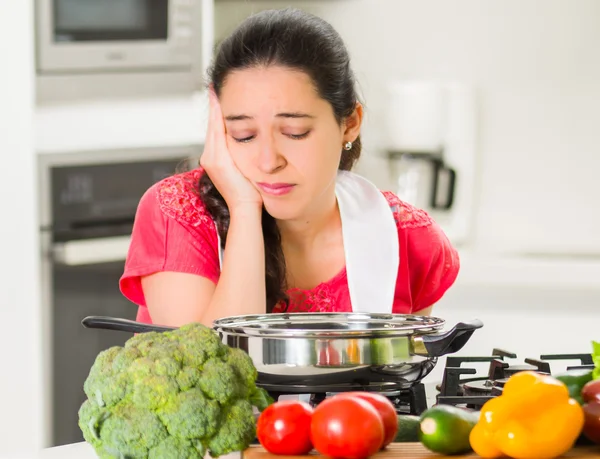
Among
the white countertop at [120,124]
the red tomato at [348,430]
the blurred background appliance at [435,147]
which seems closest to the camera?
the red tomato at [348,430]

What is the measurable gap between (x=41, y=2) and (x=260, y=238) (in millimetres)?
1376

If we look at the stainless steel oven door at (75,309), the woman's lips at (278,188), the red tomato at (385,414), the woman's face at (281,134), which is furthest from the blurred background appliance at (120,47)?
the red tomato at (385,414)

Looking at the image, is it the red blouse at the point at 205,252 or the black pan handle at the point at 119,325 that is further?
the red blouse at the point at 205,252

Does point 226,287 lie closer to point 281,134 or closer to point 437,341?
point 281,134

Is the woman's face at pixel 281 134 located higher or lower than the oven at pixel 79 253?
higher

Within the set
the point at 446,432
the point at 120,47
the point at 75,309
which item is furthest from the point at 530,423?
the point at 120,47

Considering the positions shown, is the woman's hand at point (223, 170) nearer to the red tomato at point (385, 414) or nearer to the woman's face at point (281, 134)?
the woman's face at point (281, 134)

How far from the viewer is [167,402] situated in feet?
3.34

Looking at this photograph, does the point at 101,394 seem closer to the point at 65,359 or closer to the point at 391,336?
the point at 391,336

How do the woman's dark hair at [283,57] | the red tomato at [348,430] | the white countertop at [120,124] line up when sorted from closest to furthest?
the red tomato at [348,430] → the woman's dark hair at [283,57] → the white countertop at [120,124]

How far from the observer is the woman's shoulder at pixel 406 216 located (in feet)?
6.75

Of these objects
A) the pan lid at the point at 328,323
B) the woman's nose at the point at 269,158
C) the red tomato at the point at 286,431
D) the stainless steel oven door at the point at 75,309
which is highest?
the woman's nose at the point at 269,158

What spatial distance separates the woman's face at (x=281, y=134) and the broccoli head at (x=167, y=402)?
27.4 inches

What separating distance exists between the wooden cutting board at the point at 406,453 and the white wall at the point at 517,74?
259cm
